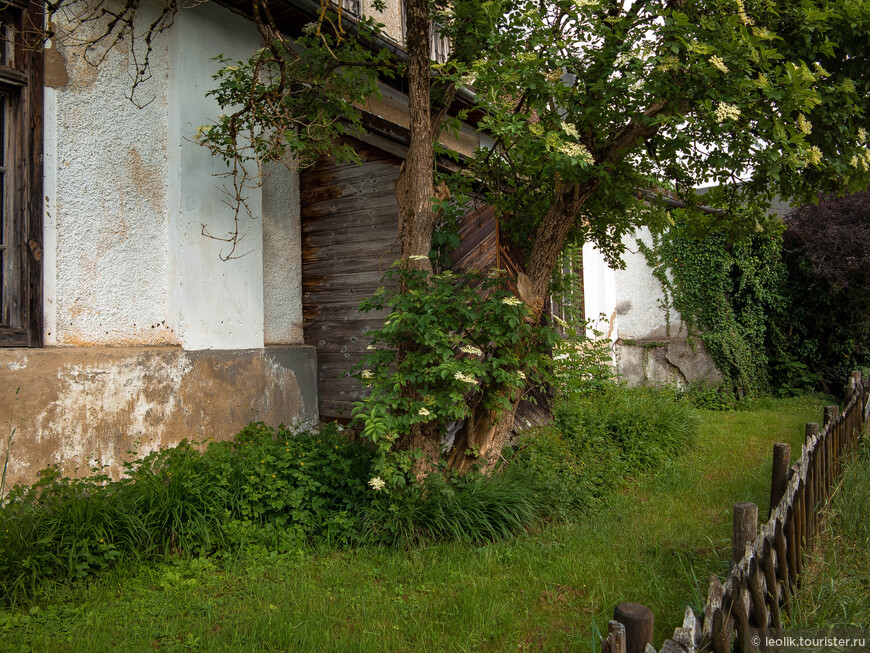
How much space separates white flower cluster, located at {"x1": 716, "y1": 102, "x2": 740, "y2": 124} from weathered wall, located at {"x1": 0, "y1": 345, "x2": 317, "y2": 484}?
12.2ft

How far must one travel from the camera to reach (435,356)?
393 centimetres

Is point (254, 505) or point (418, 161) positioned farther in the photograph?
point (418, 161)

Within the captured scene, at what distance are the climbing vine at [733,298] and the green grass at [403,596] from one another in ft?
22.4

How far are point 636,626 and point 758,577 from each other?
804 millimetres

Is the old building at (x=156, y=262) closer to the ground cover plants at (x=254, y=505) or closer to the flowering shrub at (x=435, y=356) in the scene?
the ground cover plants at (x=254, y=505)

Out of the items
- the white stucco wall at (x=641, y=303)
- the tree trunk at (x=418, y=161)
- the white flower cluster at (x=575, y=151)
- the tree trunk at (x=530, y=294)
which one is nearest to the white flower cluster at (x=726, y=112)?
the white flower cluster at (x=575, y=151)

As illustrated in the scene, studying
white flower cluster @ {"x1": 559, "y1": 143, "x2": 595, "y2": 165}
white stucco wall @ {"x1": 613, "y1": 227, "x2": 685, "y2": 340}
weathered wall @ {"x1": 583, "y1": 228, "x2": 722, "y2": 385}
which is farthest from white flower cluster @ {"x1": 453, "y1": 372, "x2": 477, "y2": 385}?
white stucco wall @ {"x1": 613, "y1": 227, "x2": 685, "y2": 340}

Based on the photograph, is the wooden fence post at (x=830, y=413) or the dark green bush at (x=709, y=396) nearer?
the wooden fence post at (x=830, y=413)

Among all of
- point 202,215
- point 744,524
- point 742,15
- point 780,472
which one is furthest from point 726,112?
point 202,215

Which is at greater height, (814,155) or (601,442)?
(814,155)

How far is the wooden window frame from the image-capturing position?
3.93 m

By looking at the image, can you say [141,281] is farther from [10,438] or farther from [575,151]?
[575,151]

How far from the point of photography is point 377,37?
537 cm

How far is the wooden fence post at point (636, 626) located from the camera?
166 centimetres
